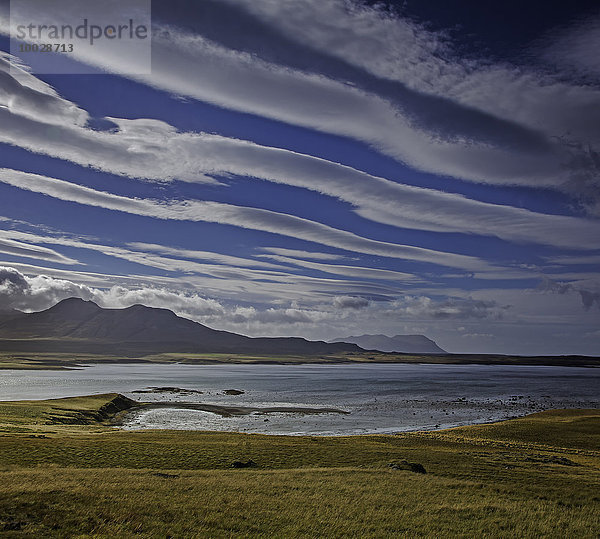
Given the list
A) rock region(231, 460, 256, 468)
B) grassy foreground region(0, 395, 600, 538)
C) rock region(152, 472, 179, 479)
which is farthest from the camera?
rock region(231, 460, 256, 468)

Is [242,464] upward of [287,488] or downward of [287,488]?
downward

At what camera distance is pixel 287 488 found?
94.0ft

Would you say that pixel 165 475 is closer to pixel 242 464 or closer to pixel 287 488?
pixel 242 464

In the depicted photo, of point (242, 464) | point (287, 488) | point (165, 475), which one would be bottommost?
point (242, 464)

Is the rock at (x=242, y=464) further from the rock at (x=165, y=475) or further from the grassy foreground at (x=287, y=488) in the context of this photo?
the rock at (x=165, y=475)

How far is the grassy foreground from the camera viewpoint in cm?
2086

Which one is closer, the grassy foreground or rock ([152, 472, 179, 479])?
the grassy foreground

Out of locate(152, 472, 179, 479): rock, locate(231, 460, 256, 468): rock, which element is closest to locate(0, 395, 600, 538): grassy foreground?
locate(152, 472, 179, 479): rock

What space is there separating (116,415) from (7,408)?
19194 mm

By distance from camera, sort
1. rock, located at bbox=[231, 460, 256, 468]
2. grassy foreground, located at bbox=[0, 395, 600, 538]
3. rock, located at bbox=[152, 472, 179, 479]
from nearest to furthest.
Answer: grassy foreground, located at bbox=[0, 395, 600, 538] → rock, located at bbox=[152, 472, 179, 479] → rock, located at bbox=[231, 460, 256, 468]

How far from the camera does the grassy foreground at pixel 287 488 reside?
20.9 meters

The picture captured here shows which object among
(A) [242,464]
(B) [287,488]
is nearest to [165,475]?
(A) [242,464]

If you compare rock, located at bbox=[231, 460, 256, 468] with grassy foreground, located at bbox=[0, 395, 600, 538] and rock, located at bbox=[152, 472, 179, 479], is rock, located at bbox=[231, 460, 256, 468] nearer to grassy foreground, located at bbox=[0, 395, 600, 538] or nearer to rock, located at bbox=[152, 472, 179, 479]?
grassy foreground, located at bbox=[0, 395, 600, 538]

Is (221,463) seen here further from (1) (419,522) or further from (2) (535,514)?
(2) (535,514)
